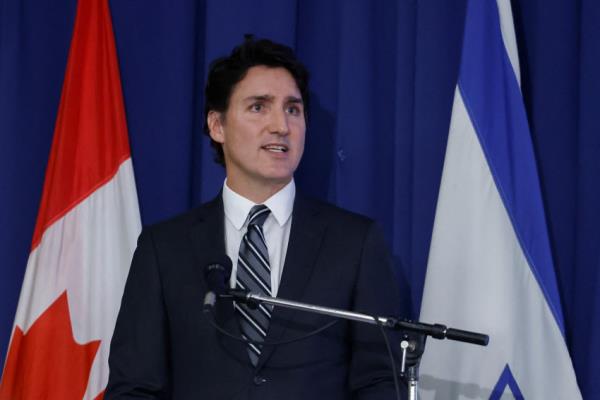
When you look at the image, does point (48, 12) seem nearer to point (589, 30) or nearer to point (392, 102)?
point (392, 102)

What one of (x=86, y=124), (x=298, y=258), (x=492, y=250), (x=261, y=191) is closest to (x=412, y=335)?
(x=298, y=258)

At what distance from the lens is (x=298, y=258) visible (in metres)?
2.25

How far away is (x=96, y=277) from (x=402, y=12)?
1.26 meters

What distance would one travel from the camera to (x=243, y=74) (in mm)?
2479

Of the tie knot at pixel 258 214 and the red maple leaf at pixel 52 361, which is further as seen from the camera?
the red maple leaf at pixel 52 361

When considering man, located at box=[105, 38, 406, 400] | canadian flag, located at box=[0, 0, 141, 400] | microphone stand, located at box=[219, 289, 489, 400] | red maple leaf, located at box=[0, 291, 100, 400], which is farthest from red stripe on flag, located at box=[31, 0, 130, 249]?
microphone stand, located at box=[219, 289, 489, 400]

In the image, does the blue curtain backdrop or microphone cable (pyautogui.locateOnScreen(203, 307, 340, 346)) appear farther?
the blue curtain backdrop

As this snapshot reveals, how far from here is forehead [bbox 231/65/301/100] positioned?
7.95 feet

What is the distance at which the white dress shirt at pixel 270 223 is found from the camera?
92.4 inches

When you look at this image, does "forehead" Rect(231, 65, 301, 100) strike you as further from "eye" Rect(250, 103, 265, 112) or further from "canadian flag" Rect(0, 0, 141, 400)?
"canadian flag" Rect(0, 0, 141, 400)

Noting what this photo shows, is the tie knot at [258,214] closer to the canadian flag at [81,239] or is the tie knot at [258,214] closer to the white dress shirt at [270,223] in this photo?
the white dress shirt at [270,223]

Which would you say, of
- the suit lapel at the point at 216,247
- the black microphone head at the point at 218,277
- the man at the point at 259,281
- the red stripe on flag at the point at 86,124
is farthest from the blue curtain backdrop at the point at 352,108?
the black microphone head at the point at 218,277

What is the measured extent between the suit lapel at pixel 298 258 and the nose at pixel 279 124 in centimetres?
19

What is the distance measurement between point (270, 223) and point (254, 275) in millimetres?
192
